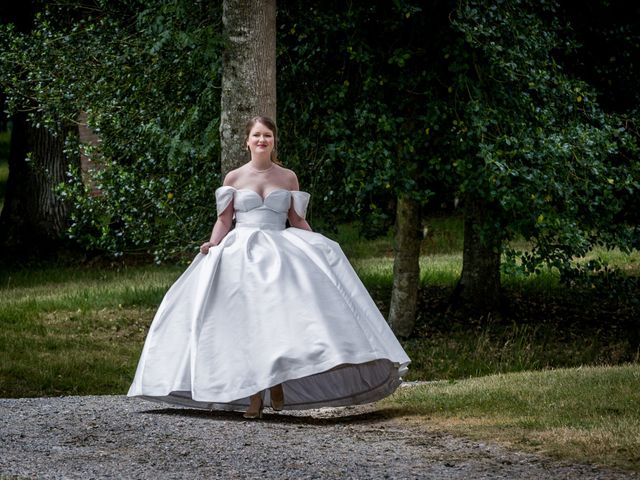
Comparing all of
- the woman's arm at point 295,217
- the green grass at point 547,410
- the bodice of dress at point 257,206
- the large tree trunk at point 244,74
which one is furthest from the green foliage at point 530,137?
the bodice of dress at point 257,206

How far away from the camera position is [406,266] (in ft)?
46.3

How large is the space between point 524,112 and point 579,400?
4.67 m

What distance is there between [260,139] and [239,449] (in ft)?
7.64

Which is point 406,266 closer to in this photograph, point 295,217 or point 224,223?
point 295,217

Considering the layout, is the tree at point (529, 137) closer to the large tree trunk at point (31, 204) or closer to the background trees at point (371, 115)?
the background trees at point (371, 115)

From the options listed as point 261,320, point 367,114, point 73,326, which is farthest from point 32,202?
point 261,320

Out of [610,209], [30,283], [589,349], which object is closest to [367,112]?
[610,209]

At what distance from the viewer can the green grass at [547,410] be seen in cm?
639

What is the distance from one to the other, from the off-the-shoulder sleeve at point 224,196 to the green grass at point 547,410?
6.39 ft

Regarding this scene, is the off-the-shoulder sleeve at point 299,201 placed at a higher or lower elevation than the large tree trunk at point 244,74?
lower

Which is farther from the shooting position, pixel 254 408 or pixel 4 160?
pixel 4 160

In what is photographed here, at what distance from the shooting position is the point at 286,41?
1265cm

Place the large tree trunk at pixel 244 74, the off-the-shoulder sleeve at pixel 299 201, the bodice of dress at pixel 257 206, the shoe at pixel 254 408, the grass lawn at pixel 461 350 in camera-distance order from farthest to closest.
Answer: the large tree trunk at pixel 244 74, the off-the-shoulder sleeve at pixel 299 201, the bodice of dress at pixel 257 206, the shoe at pixel 254 408, the grass lawn at pixel 461 350

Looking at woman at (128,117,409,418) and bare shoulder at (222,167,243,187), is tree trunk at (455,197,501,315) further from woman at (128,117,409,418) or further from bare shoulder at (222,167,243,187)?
bare shoulder at (222,167,243,187)
